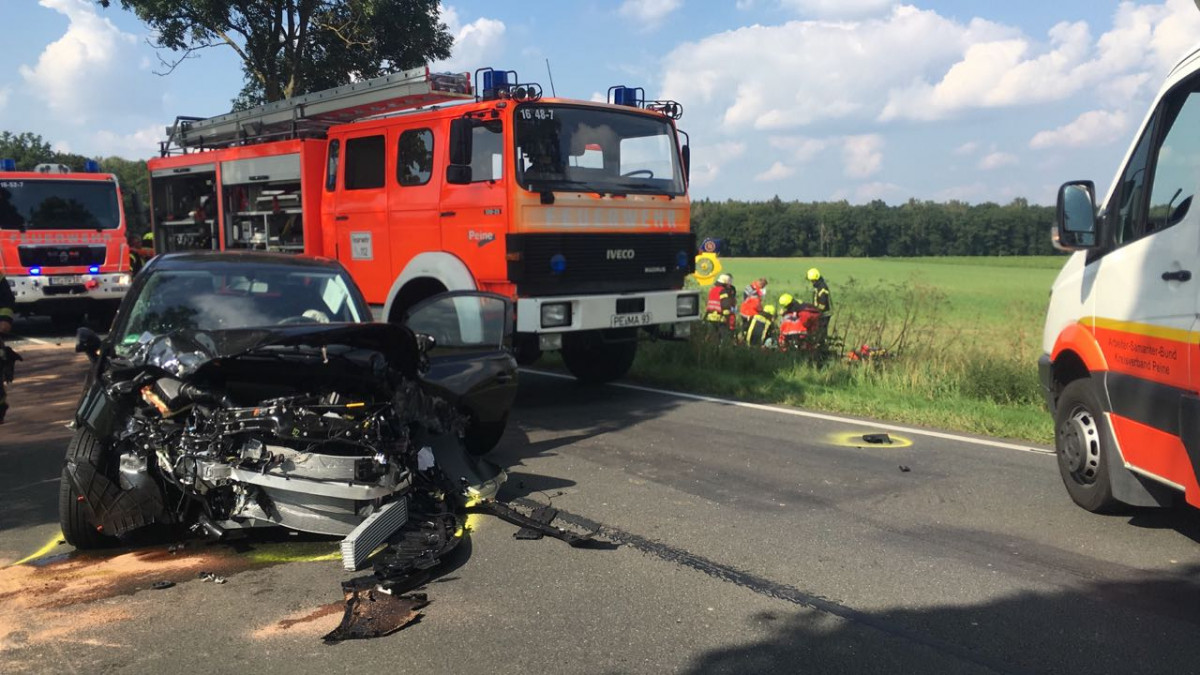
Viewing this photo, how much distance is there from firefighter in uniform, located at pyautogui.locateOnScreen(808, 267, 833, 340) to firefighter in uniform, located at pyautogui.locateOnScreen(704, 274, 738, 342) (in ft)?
4.14

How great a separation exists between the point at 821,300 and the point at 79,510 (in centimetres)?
1068

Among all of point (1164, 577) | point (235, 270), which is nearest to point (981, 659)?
point (1164, 577)

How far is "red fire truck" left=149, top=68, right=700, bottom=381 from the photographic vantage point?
838cm

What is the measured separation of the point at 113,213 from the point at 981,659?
55.1 ft

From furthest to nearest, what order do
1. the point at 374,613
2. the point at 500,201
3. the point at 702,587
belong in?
the point at 500,201 → the point at 702,587 → the point at 374,613

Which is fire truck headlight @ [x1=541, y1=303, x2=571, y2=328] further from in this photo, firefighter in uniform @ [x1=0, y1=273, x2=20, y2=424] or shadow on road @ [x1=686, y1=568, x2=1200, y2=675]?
shadow on road @ [x1=686, y1=568, x2=1200, y2=675]

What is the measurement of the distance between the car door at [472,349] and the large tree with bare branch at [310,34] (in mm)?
10959

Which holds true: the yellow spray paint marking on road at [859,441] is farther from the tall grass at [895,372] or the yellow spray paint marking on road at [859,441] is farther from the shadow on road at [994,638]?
the shadow on road at [994,638]

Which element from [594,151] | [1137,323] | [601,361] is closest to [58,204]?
[601,361]

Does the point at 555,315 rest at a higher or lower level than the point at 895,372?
higher

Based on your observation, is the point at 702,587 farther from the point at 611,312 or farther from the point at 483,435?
the point at 611,312

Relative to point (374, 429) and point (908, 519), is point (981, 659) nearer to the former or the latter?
point (908, 519)

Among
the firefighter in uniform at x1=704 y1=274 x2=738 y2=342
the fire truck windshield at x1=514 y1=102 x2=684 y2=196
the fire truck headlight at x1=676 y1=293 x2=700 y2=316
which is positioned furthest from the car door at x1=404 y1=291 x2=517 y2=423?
the firefighter in uniform at x1=704 y1=274 x2=738 y2=342

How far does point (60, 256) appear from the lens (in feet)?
51.5
